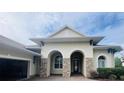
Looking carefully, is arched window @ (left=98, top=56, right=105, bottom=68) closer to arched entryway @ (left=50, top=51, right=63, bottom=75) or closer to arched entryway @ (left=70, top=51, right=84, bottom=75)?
arched entryway @ (left=70, top=51, right=84, bottom=75)

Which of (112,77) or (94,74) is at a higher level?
(94,74)

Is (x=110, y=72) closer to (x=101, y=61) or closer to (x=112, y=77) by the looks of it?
(x=112, y=77)

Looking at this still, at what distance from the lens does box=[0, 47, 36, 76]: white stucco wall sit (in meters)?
10.9

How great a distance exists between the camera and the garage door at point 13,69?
13831 mm

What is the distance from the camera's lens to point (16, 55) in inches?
502

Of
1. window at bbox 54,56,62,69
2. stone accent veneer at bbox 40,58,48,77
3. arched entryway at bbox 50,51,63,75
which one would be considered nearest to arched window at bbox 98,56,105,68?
arched entryway at bbox 50,51,63,75

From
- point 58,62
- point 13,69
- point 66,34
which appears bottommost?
point 13,69

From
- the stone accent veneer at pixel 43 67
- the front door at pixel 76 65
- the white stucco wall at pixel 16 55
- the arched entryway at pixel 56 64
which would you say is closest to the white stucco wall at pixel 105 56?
the front door at pixel 76 65

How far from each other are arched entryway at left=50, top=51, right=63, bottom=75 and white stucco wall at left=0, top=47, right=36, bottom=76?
2.42 meters

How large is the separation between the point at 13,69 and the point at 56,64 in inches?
224

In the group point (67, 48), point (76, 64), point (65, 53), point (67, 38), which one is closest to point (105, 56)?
point (76, 64)

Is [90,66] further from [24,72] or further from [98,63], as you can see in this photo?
[24,72]

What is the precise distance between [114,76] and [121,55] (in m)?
12.6
